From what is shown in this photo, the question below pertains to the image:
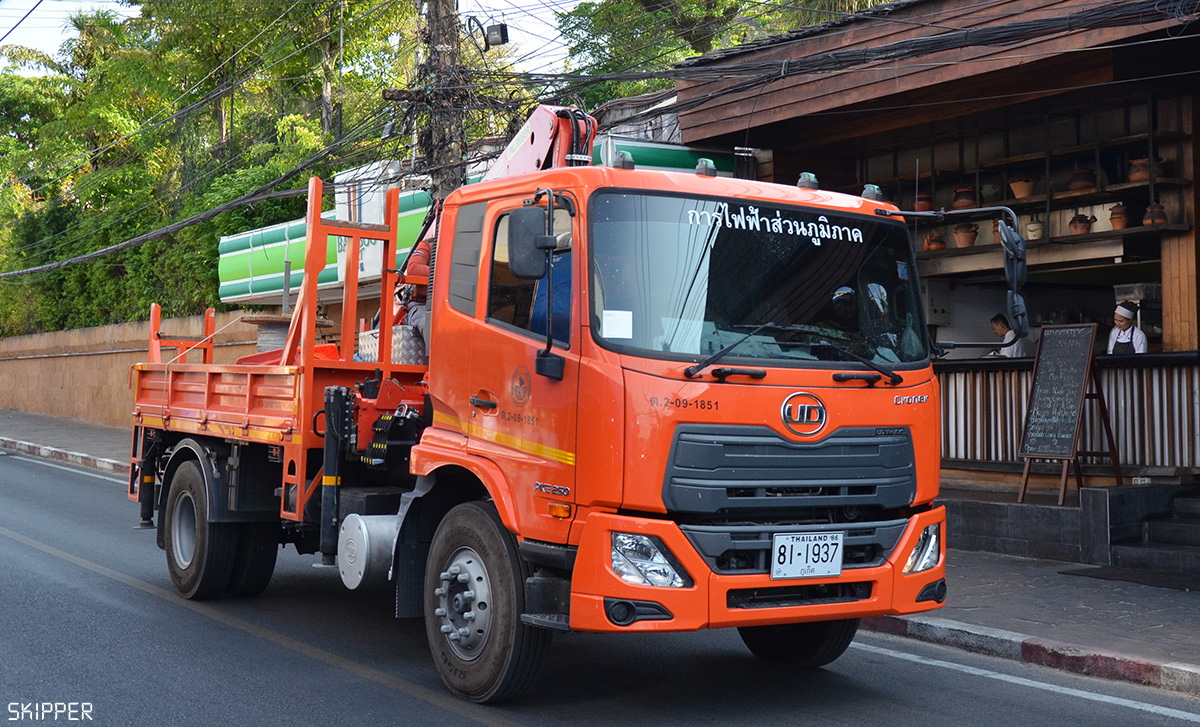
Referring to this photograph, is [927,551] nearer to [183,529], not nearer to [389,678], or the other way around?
[389,678]

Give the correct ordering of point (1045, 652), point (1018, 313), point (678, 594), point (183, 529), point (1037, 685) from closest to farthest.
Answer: point (678, 594), point (1018, 313), point (1037, 685), point (1045, 652), point (183, 529)

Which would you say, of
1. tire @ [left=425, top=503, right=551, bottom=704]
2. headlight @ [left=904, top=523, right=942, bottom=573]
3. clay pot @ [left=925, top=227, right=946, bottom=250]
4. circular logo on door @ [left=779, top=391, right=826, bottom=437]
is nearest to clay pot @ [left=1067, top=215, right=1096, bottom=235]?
clay pot @ [left=925, top=227, right=946, bottom=250]

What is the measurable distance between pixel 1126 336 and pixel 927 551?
6.52m

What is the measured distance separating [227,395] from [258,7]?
24771 mm

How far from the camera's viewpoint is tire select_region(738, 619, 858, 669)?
5.96 meters

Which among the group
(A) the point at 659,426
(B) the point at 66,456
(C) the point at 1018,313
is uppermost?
(C) the point at 1018,313

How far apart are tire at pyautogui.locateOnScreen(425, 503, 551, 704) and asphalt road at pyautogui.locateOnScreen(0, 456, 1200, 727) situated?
5.9 inches

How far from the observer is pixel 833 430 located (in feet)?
16.3

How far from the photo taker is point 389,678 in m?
5.78

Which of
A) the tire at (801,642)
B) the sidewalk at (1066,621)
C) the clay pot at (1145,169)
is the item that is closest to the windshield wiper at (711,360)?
the tire at (801,642)

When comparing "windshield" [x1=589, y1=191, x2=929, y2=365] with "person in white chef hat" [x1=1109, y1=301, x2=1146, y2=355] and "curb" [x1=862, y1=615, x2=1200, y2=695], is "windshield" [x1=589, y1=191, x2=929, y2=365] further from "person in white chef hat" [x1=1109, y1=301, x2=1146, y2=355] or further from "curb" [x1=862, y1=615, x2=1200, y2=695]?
"person in white chef hat" [x1=1109, y1=301, x2=1146, y2=355]

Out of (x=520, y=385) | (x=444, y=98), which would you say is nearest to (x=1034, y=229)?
(x=444, y=98)

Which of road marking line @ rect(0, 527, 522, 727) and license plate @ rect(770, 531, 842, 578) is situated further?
road marking line @ rect(0, 527, 522, 727)

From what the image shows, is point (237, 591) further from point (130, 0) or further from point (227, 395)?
point (130, 0)
